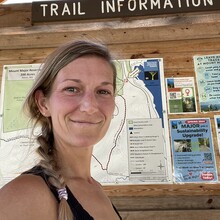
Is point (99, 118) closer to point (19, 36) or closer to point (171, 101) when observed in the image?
point (171, 101)

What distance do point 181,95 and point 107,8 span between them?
817 mm

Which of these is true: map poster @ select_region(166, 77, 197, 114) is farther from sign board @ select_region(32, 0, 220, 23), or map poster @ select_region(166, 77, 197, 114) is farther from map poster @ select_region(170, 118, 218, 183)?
sign board @ select_region(32, 0, 220, 23)

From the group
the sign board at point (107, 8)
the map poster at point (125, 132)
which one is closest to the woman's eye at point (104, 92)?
the map poster at point (125, 132)

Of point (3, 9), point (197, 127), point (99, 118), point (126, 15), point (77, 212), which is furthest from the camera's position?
point (3, 9)

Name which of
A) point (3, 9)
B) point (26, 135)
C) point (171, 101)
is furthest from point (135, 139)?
point (3, 9)

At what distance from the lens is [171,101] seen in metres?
1.97

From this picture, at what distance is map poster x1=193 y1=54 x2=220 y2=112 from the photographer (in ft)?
6.42

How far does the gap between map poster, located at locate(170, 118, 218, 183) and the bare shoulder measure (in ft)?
3.85

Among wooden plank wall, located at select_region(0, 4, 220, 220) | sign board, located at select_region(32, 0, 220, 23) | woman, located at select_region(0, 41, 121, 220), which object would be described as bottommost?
woman, located at select_region(0, 41, 121, 220)

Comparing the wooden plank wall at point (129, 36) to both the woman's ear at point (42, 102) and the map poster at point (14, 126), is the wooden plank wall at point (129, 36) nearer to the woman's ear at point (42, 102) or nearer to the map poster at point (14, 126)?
the map poster at point (14, 126)

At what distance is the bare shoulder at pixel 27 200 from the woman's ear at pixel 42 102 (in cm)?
32

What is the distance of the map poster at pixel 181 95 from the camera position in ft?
6.41

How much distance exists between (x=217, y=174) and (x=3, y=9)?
1927 mm

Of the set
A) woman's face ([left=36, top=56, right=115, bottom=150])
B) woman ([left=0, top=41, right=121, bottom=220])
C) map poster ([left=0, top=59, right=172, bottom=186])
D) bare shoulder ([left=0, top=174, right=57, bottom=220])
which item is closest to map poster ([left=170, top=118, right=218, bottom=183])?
map poster ([left=0, top=59, right=172, bottom=186])
